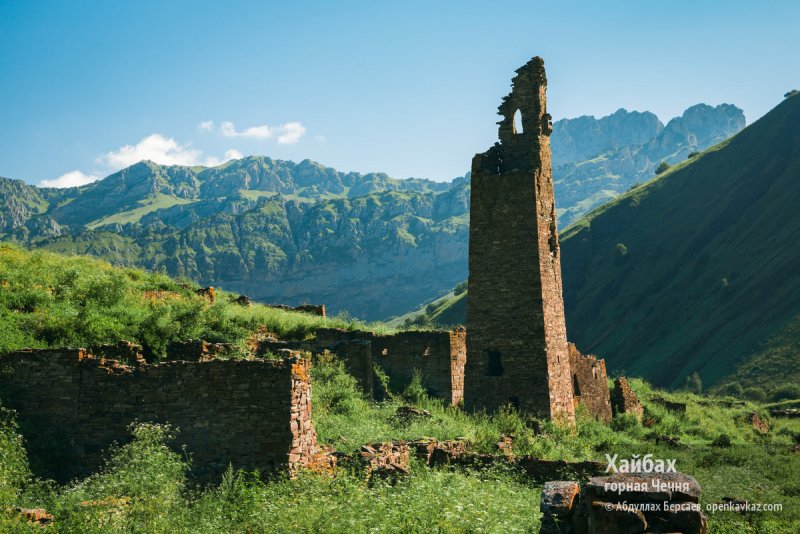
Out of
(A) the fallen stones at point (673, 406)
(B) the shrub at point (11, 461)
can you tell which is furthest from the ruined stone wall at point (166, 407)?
(A) the fallen stones at point (673, 406)

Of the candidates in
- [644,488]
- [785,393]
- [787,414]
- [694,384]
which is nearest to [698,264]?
[694,384]

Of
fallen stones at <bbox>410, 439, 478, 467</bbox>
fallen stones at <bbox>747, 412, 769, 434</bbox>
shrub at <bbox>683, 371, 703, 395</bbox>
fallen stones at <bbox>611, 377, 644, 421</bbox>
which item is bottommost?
shrub at <bbox>683, 371, 703, 395</bbox>

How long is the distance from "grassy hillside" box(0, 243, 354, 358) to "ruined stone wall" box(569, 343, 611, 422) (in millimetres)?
9750

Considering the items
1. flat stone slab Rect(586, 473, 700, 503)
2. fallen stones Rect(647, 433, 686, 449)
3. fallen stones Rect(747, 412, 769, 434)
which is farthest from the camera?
fallen stones Rect(747, 412, 769, 434)

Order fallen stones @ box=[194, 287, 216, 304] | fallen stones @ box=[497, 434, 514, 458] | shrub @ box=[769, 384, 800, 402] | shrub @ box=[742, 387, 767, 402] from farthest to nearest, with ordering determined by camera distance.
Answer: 1. shrub @ box=[742, 387, 767, 402]
2. shrub @ box=[769, 384, 800, 402]
3. fallen stones @ box=[194, 287, 216, 304]
4. fallen stones @ box=[497, 434, 514, 458]

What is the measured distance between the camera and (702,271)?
10288 cm

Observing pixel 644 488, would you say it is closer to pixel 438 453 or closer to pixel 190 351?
pixel 438 453

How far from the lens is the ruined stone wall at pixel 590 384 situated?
2542 centimetres

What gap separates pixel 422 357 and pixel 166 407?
1165 cm

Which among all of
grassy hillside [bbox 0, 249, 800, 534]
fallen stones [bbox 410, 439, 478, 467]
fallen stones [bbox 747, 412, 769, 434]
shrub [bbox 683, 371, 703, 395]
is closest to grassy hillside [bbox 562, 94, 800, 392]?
shrub [bbox 683, 371, 703, 395]

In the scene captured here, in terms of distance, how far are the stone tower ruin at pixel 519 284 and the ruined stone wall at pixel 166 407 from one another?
1053 centimetres

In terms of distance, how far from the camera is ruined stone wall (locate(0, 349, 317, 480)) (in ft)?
37.9

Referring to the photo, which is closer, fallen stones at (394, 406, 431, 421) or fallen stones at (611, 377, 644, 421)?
fallen stones at (394, 406, 431, 421)

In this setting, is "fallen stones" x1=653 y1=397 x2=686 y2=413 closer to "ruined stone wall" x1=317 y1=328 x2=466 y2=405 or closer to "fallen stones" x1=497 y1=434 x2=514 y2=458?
"ruined stone wall" x1=317 y1=328 x2=466 y2=405
